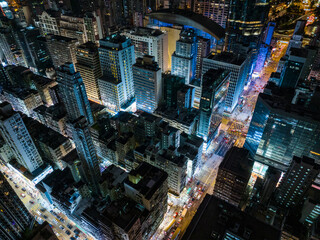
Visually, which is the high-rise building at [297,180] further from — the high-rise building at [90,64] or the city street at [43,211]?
the high-rise building at [90,64]

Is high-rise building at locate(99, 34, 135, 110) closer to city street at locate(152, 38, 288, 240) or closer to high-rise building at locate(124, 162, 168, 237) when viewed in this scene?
city street at locate(152, 38, 288, 240)

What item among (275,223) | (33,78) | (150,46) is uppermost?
(150,46)

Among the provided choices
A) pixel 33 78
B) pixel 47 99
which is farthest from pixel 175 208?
pixel 33 78

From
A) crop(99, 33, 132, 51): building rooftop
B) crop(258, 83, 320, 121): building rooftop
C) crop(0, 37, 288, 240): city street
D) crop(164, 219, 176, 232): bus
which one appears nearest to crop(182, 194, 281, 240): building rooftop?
crop(0, 37, 288, 240): city street

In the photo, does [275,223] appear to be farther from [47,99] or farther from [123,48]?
[47,99]

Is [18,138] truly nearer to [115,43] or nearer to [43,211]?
[43,211]

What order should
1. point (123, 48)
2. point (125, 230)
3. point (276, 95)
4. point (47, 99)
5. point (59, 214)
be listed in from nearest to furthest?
point (125, 230) → point (59, 214) → point (276, 95) → point (123, 48) → point (47, 99)
